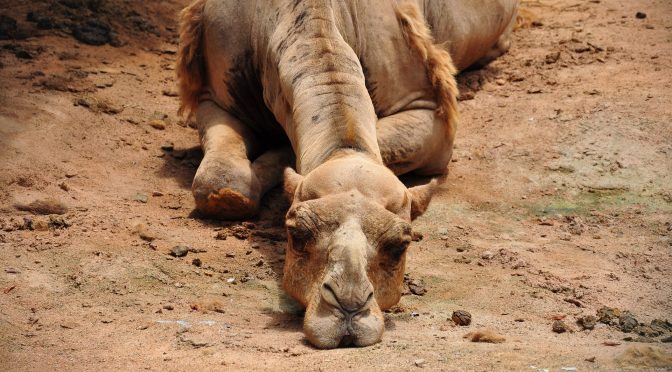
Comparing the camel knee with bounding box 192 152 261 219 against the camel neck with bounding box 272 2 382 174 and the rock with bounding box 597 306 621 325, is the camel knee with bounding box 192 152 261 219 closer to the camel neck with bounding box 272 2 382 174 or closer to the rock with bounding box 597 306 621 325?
the camel neck with bounding box 272 2 382 174

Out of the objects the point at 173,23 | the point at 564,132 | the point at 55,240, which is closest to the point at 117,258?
Result: the point at 55,240

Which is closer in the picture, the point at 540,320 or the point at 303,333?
the point at 303,333

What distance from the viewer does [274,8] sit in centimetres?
727

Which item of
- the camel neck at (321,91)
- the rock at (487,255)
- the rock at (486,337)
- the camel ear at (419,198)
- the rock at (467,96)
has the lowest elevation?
the rock at (467,96)

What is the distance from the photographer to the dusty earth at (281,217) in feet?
16.3

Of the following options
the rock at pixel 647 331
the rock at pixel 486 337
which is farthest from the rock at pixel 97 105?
the rock at pixel 647 331

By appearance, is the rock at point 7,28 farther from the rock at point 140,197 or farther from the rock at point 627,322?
the rock at point 627,322

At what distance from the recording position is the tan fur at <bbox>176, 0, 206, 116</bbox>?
7867mm

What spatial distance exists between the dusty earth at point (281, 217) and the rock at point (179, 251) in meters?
0.05

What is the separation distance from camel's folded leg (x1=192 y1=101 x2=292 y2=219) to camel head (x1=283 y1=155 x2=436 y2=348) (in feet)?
4.26

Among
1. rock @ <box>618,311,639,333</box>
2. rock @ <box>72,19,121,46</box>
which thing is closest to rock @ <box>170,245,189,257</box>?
rock @ <box>618,311,639,333</box>

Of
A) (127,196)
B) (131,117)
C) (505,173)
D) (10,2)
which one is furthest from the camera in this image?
(10,2)

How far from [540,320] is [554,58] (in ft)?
14.9

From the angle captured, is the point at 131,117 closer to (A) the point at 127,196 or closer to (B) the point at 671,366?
(A) the point at 127,196
